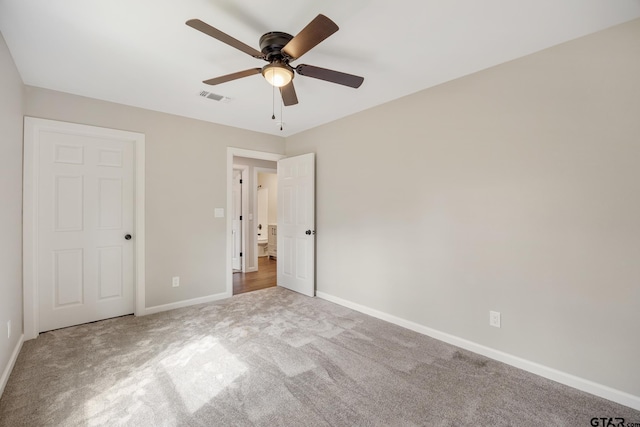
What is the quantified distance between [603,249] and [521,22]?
1.62 meters

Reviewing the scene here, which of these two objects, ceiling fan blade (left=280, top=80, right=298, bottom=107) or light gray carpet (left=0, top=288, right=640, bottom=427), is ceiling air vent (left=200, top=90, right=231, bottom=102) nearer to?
ceiling fan blade (left=280, top=80, right=298, bottom=107)

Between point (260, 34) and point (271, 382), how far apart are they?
2.50m

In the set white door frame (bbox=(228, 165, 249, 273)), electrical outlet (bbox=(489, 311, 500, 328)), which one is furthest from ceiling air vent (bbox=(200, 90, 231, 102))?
electrical outlet (bbox=(489, 311, 500, 328))

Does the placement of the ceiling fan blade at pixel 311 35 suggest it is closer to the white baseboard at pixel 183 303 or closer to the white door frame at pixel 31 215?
the white door frame at pixel 31 215

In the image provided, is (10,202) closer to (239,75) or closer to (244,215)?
(239,75)

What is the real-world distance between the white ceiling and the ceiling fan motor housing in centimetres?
6

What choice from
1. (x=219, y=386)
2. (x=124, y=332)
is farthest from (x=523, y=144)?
(x=124, y=332)

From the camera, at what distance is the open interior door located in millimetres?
4074

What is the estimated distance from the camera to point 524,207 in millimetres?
2246

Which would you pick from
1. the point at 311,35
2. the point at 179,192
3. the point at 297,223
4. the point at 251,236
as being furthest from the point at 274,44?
the point at 251,236

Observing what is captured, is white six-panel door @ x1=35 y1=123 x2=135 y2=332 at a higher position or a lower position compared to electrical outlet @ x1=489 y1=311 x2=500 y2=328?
higher

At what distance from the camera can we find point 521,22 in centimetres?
184

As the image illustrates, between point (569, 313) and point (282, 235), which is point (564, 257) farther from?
point (282, 235)

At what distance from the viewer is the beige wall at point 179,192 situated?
10.7ft
